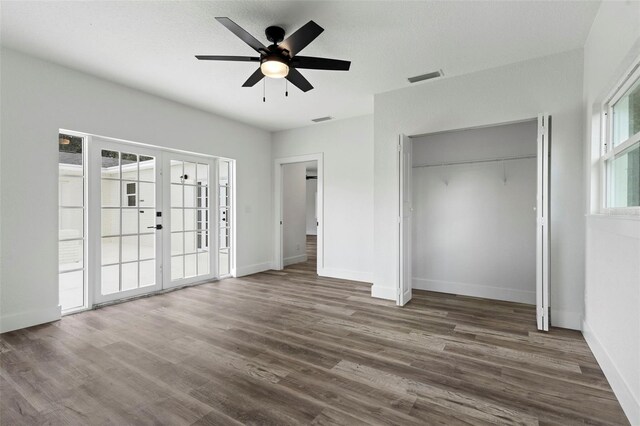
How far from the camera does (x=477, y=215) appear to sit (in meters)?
4.31

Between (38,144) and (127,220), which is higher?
(38,144)

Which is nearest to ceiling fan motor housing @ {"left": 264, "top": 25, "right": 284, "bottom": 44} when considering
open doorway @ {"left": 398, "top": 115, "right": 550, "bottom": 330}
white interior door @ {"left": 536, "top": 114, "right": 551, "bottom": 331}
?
open doorway @ {"left": 398, "top": 115, "right": 550, "bottom": 330}

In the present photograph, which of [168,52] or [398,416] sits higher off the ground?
[168,52]

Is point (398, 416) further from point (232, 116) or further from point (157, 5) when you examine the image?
point (232, 116)

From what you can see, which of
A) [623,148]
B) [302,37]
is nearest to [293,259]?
[302,37]

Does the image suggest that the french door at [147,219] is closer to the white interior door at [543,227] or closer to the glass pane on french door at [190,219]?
the glass pane on french door at [190,219]

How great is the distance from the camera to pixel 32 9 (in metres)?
2.45

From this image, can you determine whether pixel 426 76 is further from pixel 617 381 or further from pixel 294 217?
pixel 294 217

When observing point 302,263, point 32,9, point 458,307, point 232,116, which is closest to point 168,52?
point 32,9

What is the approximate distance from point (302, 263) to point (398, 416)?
5.36m

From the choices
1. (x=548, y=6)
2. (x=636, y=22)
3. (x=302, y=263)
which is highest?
(x=548, y=6)

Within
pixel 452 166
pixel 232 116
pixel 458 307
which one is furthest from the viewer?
pixel 232 116

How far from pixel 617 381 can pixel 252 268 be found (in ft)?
16.6

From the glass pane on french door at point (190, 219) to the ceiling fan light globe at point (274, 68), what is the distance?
2.82 m
